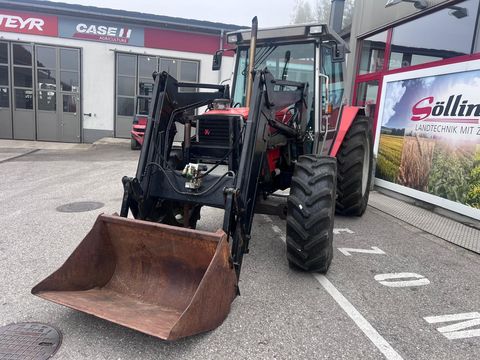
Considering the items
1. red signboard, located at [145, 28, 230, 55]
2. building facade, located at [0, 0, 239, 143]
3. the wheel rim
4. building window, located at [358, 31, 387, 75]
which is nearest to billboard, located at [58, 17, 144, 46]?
building facade, located at [0, 0, 239, 143]

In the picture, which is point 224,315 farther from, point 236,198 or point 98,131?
point 98,131

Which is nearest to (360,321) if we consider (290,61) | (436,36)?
(290,61)

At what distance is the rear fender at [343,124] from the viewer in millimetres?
5340

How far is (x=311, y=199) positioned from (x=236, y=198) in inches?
30.9

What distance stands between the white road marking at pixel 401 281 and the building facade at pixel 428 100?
2.44 m

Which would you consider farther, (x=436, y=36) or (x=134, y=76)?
(x=134, y=76)

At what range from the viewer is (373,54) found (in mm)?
9695

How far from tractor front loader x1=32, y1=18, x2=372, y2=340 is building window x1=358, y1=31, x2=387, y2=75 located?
4.84 metres

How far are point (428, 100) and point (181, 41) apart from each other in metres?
11.7

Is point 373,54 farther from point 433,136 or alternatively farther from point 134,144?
point 134,144

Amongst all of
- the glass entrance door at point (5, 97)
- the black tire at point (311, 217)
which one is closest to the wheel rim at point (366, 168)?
the black tire at point (311, 217)

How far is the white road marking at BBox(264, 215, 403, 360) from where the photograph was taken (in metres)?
2.67

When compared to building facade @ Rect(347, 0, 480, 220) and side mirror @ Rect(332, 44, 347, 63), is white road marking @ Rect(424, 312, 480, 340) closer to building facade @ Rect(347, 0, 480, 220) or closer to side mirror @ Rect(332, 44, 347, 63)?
side mirror @ Rect(332, 44, 347, 63)

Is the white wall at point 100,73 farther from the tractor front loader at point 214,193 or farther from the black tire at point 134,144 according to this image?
the tractor front loader at point 214,193
